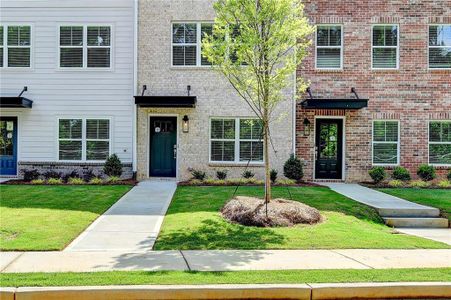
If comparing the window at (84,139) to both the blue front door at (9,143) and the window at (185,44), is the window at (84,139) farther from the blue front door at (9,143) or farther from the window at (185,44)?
the window at (185,44)

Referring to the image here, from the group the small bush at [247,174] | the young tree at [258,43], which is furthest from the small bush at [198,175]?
the young tree at [258,43]

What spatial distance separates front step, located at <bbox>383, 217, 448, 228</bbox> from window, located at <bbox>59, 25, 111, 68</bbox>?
11.9 metres

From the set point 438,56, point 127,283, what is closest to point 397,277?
point 127,283

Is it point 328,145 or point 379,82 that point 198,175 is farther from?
point 379,82

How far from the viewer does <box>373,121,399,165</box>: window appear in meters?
16.3

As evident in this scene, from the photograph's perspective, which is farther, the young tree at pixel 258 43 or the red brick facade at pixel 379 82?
the red brick facade at pixel 379 82

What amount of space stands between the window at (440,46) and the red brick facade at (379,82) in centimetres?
27

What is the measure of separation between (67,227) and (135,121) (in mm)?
8575

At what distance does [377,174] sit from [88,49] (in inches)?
477

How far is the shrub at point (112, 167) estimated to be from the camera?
15812mm

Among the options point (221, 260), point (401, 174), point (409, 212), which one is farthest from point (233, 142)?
point (221, 260)

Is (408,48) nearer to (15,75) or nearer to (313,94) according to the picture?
(313,94)

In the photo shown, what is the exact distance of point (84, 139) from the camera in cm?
1653

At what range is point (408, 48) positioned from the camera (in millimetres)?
16297
